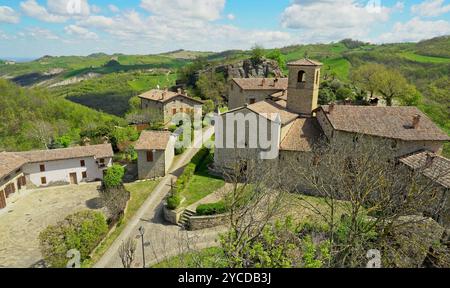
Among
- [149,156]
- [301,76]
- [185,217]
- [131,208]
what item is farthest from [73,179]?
[301,76]

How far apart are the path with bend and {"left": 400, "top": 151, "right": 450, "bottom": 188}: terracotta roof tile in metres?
13.3

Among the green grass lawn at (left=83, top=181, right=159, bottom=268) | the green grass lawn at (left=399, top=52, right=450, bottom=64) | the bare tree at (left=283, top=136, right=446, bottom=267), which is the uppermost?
the green grass lawn at (left=399, top=52, right=450, bottom=64)

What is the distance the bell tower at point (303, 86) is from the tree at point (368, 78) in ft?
79.2

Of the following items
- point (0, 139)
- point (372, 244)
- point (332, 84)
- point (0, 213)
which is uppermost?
point (332, 84)

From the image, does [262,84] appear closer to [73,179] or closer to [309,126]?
[309,126]

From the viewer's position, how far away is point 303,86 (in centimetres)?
2908

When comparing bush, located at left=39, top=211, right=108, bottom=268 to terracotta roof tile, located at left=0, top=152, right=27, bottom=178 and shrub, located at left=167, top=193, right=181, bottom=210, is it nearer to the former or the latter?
shrub, located at left=167, top=193, right=181, bottom=210

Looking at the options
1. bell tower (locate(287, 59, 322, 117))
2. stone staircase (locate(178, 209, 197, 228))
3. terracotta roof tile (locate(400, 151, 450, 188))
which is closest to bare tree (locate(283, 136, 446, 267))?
terracotta roof tile (locate(400, 151, 450, 188))

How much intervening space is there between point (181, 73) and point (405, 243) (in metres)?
70.8

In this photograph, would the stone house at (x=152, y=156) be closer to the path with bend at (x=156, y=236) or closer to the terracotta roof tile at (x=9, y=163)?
the path with bend at (x=156, y=236)

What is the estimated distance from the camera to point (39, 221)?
75.4 feet

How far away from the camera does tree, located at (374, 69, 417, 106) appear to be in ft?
143
